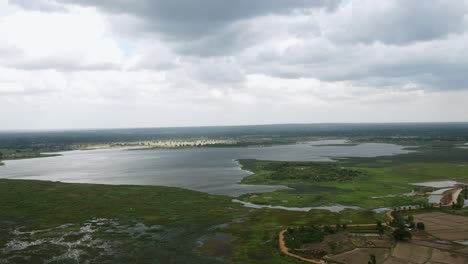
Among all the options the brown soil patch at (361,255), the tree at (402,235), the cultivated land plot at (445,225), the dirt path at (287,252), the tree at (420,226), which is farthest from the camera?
the tree at (420,226)

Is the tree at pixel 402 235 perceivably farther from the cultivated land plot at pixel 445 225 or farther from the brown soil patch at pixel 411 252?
the cultivated land plot at pixel 445 225

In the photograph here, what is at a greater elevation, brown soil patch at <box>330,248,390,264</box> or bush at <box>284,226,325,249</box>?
bush at <box>284,226,325,249</box>

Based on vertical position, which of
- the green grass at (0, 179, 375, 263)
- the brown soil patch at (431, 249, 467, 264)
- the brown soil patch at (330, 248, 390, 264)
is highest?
the green grass at (0, 179, 375, 263)

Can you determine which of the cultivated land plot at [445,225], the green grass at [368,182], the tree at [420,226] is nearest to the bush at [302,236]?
the tree at [420,226]

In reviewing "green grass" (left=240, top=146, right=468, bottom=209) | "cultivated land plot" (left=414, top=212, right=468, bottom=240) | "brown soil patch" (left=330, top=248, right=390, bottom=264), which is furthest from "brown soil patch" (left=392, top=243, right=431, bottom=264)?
"green grass" (left=240, top=146, right=468, bottom=209)

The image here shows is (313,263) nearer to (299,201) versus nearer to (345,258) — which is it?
(345,258)

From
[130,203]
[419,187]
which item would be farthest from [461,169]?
[130,203]

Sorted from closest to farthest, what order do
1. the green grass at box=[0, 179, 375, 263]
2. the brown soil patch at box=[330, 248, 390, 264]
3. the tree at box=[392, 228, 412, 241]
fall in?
the brown soil patch at box=[330, 248, 390, 264] → the green grass at box=[0, 179, 375, 263] → the tree at box=[392, 228, 412, 241]

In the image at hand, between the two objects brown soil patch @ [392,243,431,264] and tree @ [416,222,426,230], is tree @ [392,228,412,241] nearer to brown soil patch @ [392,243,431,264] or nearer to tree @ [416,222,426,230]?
brown soil patch @ [392,243,431,264]
